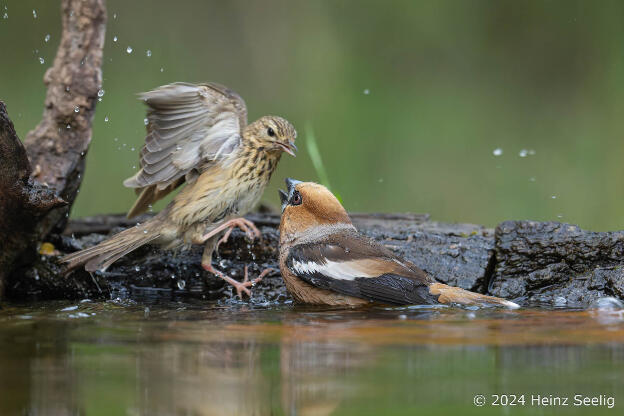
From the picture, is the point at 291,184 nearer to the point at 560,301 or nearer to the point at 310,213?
the point at 310,213

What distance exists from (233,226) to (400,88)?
467 centimetres

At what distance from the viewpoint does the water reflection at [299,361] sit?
8.91ft

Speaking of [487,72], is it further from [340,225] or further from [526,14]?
[340,225]

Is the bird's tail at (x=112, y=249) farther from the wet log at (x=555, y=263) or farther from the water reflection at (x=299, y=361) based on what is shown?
the wet log at (x=555, y=263)

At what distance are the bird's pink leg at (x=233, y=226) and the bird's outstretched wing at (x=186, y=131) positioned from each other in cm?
60

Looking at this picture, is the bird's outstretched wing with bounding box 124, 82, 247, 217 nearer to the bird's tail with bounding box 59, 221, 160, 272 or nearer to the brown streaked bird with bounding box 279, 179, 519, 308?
the bird's tail with bounding box 59, 221, 160, 272

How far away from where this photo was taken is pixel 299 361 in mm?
3324

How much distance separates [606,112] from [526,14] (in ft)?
5.97

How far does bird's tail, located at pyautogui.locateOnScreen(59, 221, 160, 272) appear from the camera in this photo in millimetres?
5812

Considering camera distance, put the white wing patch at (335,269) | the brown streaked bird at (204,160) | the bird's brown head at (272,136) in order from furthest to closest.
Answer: the bird's brown head at (272,136), the brown streaked bird at (204,160), the white wing patch at (335,269)

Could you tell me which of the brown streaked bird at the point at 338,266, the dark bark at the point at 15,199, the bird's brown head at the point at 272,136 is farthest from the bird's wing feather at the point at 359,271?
the dark bark at the point at 15,199

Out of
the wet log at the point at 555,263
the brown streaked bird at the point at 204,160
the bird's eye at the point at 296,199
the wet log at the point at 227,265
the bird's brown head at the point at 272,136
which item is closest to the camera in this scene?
the wet log at the point at 555,263

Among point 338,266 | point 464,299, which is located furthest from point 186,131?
point 464,299

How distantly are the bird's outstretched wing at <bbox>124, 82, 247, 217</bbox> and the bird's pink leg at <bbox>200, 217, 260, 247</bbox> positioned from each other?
1.95ft
